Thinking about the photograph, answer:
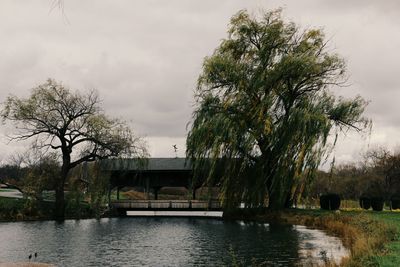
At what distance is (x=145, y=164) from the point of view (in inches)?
1467

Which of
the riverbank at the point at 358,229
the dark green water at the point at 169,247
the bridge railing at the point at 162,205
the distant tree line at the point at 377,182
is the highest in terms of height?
the distant tree line at the point at 377,182

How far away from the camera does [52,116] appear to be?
3484 centimetres

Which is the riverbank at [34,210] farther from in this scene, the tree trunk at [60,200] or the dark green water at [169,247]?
the dark green water at [169,247]

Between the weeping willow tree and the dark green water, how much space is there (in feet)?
15.0

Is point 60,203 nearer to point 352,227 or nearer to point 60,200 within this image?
point 60,200

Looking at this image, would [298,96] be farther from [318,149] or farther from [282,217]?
[282,217]

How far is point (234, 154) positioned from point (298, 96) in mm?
5574

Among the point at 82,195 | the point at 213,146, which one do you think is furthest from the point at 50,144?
the point at 213,146

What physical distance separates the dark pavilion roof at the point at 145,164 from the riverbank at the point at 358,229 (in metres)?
7.70

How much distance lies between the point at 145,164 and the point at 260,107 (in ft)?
41.5

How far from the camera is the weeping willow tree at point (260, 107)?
92.7 feet

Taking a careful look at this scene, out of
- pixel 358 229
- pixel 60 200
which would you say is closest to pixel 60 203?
pixel 60 200

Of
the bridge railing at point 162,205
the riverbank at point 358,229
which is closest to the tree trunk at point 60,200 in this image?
the bridge railing at point 162,205

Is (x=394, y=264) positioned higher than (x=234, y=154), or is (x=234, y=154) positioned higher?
(x=234, y=154)
